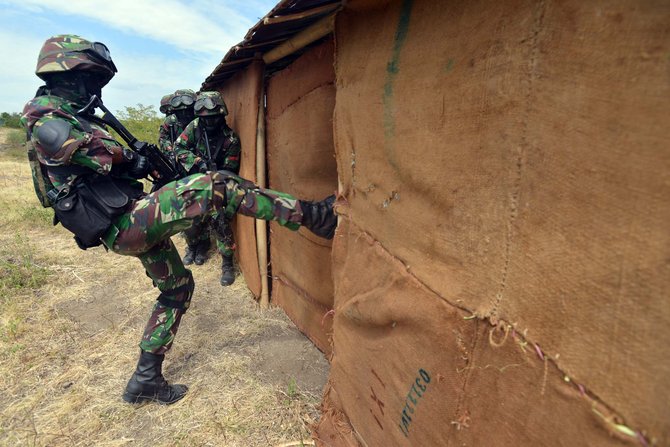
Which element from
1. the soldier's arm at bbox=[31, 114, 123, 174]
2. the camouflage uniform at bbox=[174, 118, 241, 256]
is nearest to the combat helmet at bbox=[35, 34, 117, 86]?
the soldier's arm at bbox=[31, 114, 123, 174]

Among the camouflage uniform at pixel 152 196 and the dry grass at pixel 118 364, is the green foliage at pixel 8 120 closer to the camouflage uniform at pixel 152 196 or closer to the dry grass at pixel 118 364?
the dry grass at pixel 118 364

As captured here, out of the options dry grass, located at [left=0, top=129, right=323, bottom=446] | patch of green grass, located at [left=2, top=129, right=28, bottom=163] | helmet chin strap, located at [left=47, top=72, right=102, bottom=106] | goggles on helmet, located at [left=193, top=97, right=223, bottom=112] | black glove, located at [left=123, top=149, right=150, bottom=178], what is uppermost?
goggles on helmet, located at [left=193, top=97, right=223, bottom=112]

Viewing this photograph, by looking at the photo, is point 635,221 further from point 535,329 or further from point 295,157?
point 295,157

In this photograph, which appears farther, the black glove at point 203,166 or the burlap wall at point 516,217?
the black glove at point 203,166

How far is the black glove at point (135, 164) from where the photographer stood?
2.21m

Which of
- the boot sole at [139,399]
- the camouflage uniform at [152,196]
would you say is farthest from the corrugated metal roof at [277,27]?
the boot sole at [139,399]

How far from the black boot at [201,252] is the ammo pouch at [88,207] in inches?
113

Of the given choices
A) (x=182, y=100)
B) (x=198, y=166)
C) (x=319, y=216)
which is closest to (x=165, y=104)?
(x=182, y=100)

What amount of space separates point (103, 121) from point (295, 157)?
3.77 feet

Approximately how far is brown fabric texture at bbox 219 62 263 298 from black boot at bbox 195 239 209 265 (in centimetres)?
89

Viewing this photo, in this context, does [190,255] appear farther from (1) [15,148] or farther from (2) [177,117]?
(1) [15,148]

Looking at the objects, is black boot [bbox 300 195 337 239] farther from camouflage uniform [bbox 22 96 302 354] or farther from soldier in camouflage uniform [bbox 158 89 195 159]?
soldier in camouflage uniform [bbox 158 89 195 159]

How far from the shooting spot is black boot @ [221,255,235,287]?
13.5 feet

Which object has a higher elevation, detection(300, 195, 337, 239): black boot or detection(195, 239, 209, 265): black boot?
detection(300, 195, 337, 239): black boot
